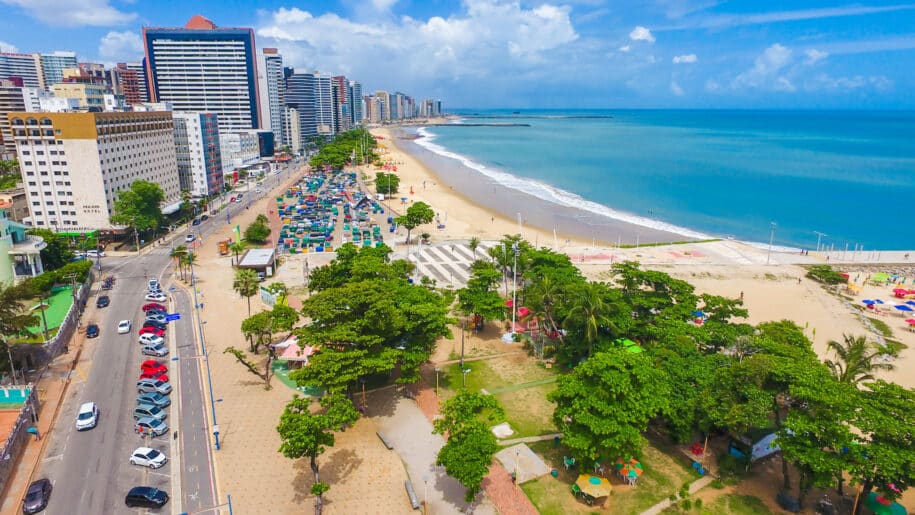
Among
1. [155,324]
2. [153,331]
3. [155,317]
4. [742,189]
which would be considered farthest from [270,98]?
[153,331]

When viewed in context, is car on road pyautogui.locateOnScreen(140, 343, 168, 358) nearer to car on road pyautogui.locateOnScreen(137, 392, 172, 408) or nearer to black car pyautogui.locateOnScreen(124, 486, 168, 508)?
car on road pyautogui.locateOnScreen(137, 392, 172, 408)

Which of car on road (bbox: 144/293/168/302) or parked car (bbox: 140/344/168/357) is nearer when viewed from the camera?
parked car (bbox: 140/344/168/357)

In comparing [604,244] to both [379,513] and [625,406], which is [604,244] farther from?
[379,513]

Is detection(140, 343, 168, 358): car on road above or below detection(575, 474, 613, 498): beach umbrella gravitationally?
above

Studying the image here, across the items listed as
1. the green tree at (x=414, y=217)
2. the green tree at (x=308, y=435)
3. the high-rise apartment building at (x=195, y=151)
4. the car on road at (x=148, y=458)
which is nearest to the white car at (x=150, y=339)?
the car on road at (x=148, y=458)

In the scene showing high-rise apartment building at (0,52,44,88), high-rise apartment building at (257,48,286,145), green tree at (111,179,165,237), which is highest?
high-rise apartment building at (0,52,44,88)

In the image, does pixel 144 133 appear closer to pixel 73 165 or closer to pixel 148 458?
pixel 73 165

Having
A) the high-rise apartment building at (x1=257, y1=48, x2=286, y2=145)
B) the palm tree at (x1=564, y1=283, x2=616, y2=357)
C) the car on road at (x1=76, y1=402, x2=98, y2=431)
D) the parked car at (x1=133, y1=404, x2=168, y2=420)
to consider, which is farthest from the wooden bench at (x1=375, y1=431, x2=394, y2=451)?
the high-rise apartment building at (x1=257, y1=48, x2=286, y2=145)

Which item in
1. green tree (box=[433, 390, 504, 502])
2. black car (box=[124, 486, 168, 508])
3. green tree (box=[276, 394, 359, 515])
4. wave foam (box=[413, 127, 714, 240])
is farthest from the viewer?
wave foam (box=[413, 127, 714, 240])
